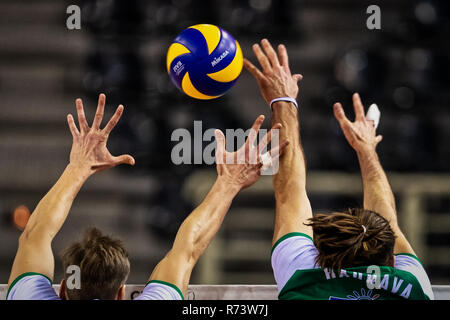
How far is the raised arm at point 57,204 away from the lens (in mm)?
1998

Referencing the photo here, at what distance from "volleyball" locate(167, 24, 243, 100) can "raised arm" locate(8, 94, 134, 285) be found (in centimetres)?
43

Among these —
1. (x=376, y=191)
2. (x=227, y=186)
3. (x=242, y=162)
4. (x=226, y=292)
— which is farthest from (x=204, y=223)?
(x=376, y=191)

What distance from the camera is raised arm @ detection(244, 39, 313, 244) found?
7.07ft

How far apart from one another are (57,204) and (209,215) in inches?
24.3

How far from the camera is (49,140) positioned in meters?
5.29

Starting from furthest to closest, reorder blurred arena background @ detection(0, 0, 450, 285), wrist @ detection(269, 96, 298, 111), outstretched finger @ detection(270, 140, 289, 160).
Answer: blurred arena background @ detection(0, 0, 450, 285), wrist @ detection(269, 96, 298, 111), outstretched finger @ detection(270, 140, 289, 160)

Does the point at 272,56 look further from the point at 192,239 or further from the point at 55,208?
the point at 55,208

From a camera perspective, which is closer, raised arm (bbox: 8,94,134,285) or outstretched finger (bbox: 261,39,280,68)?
raised arm (bbox: 8,94,134,285)

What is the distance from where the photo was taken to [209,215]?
6.81 feet

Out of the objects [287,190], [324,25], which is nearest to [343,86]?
[324,25]

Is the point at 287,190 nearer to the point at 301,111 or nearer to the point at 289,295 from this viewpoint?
the point at 289,295

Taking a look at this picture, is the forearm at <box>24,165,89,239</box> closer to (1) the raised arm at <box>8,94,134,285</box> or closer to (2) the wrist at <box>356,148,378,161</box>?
(1) the raised arm at <box>8,94,134,285</box>

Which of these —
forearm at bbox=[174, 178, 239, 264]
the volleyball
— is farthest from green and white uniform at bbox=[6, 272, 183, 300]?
the volleyball

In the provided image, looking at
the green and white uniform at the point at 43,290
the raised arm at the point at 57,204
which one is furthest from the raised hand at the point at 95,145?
the green and white uniform at the point at 43,290
